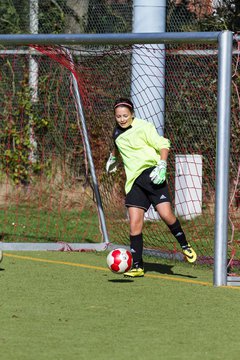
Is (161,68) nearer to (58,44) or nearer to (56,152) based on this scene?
(58,44)

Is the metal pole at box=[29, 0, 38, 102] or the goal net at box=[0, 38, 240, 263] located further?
the metal pole at box=[29, 0, 38, 102]

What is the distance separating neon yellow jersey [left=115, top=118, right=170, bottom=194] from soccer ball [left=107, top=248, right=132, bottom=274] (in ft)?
2.30

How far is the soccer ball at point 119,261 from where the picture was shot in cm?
813

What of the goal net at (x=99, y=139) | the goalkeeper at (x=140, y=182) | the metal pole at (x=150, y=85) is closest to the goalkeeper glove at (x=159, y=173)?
the goalkeeper at (x=140, y=182)

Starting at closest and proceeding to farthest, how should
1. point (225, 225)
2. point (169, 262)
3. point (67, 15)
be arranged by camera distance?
point (225, 225)
point (169, 262)
point (67, 15)

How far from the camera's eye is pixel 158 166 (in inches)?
325

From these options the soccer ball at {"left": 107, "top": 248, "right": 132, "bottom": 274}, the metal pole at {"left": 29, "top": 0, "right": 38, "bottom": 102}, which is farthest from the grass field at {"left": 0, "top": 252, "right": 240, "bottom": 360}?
the metal pole at {"left": 29, "top": 0, "right": 38, "bottom": 102}

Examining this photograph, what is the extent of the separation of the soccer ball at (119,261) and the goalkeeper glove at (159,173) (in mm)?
626

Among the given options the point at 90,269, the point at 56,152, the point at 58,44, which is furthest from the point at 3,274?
the point at 56,152

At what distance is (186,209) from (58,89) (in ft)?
9.14

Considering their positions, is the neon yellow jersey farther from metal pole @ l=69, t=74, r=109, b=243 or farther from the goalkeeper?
metal pole @ l=69, t=74, r=109, b=243

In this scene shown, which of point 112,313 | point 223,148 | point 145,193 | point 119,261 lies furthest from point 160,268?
point 112,313

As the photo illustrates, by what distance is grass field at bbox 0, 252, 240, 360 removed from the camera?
18.4 feet

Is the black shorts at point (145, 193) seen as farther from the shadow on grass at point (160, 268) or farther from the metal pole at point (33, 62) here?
the metal pole at point (33, 62)
